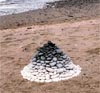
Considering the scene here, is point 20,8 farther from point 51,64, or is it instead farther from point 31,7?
point 51,64

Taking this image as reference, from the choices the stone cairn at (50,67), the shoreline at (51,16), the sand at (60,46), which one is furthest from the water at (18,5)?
the stone cairn at (50,67)

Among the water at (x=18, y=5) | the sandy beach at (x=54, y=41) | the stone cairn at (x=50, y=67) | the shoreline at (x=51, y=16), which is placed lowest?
the water at (x=18, y=5)

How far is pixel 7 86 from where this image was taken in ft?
23.4

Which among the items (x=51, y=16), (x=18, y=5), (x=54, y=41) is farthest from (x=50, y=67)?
(x=18, y=5)

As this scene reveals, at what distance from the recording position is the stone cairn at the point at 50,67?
7129mm

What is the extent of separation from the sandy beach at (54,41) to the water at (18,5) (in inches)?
35.3

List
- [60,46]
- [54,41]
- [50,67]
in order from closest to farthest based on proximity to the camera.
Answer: [50,67], [60,46], [54,41]

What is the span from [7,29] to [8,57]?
359 centimetres

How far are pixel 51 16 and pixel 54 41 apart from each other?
384cm

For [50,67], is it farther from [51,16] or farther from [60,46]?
[51,16]

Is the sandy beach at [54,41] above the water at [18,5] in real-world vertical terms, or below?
above

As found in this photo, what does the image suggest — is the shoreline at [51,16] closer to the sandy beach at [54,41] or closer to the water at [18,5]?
the sandy beach at [54,41]

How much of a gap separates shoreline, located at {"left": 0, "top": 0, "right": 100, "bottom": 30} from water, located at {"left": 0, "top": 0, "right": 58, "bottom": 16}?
0.80 metres

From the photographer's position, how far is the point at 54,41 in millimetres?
9797
